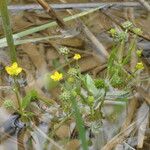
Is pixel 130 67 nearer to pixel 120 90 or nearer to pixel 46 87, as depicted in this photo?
pixel 120 90

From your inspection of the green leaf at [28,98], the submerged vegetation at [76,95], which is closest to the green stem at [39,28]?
the submerged vegetation at [76,95]

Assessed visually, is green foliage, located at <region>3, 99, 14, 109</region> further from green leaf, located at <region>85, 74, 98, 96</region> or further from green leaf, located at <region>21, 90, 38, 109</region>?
green leaf, located at <region>85, 74, 98, 96</region>

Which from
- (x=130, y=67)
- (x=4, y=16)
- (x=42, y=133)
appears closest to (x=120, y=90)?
(x=130, y=67)

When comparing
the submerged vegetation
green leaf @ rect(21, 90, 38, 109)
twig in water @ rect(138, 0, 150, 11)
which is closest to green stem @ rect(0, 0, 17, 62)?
the submerged vegetation

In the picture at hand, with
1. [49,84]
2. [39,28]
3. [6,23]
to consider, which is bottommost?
[49,84]

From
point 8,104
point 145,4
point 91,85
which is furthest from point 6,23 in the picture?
point 145,4

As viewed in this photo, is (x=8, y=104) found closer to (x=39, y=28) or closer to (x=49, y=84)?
(x=49, y=84)

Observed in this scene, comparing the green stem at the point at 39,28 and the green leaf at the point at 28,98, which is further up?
the green stem at the point at 39,28

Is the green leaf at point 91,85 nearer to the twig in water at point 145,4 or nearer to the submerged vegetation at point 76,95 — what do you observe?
the submerged vegetation at point 76,95
